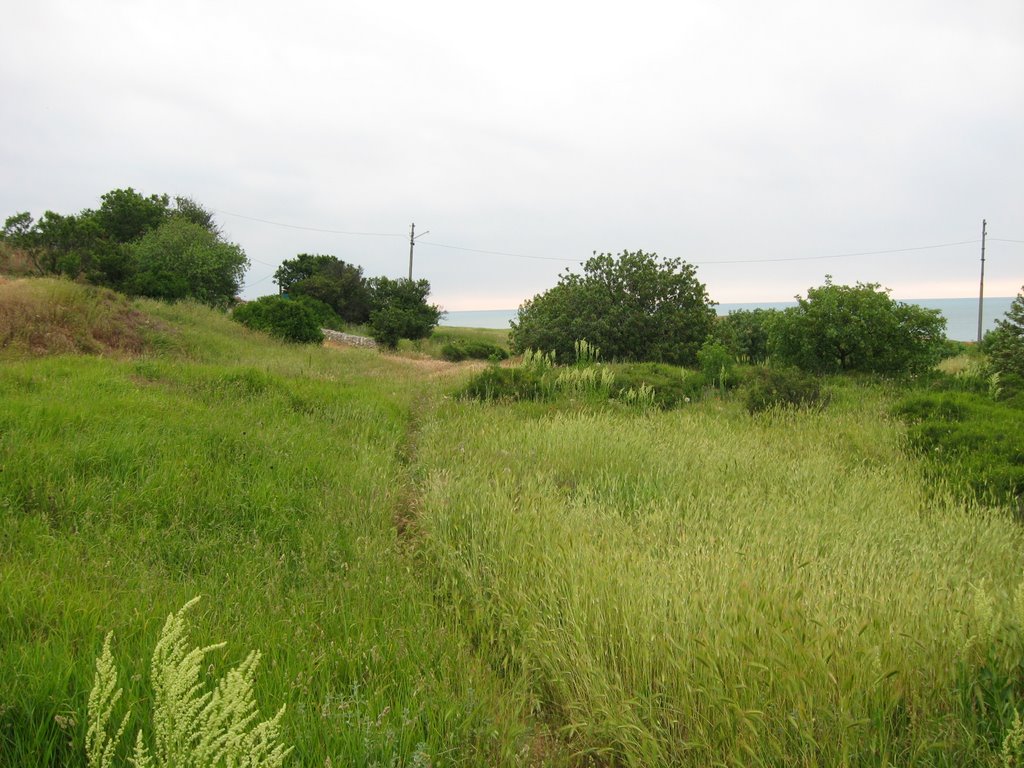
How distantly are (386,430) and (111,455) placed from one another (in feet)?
10.6

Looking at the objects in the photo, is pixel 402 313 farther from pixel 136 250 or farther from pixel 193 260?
pixel 136 250

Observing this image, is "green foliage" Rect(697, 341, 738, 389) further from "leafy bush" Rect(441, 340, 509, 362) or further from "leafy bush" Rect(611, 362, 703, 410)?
"leafy bush" Rect(441, 340, 509, 362)

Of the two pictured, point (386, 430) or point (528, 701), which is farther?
point (386, 430)

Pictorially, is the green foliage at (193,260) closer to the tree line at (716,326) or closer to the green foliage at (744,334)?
the tree line at (716,326)

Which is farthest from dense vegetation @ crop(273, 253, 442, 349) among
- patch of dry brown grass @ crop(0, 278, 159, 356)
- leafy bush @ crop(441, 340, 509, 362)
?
patch of dry brown grass @ crop(0, 278, 159, 356)

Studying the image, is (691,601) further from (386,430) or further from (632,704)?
(386,430)

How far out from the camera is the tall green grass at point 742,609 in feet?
7.59

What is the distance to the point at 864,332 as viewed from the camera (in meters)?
12.8

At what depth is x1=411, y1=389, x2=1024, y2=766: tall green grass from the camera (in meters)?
2.31

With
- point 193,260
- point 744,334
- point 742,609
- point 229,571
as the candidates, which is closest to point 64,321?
point 229,571

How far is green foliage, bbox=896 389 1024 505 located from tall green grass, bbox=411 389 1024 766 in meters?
0.62

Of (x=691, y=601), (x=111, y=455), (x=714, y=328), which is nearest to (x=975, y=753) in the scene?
(x=691, y=601)

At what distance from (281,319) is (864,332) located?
1817 centimetres

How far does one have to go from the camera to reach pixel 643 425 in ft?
26.8
